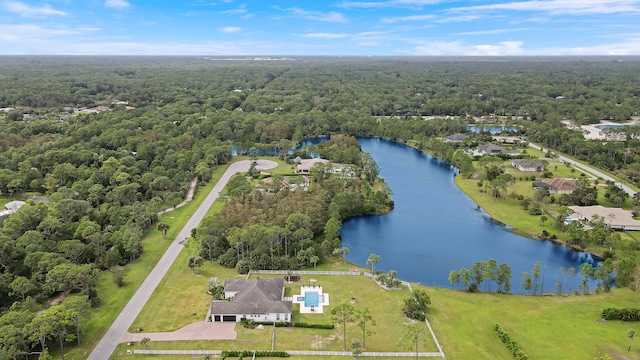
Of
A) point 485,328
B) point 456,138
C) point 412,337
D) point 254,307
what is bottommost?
point 485,328

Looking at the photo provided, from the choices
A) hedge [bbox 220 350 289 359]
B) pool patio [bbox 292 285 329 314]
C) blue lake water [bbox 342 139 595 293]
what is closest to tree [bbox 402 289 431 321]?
blue lake water [bbox 342 139 595 293]

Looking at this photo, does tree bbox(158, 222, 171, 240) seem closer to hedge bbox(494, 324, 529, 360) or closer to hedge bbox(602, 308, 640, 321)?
hedge bbox(494, 324, 529, 360)

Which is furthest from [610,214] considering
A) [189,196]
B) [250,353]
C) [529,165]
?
[189,196]

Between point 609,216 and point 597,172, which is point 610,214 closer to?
point 609,216

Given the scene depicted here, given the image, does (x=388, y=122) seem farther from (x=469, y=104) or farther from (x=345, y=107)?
(x=469, y=104)

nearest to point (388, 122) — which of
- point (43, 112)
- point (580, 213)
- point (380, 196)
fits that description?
point (380, 196)

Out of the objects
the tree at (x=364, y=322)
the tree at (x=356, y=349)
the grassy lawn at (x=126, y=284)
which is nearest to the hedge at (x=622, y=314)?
the tree at (x=364, y=322)
